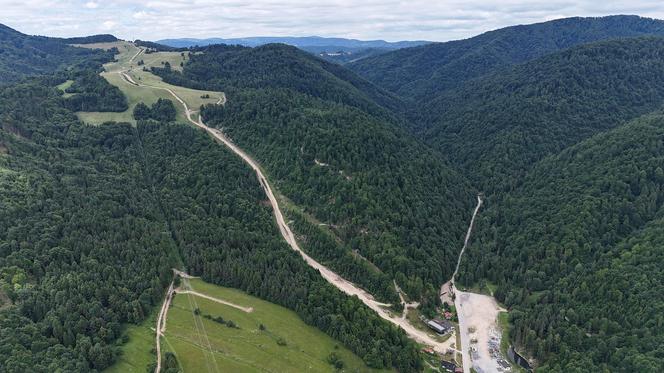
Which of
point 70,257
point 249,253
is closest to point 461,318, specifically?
point 249,253

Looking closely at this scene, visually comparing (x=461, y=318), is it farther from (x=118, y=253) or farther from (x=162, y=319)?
(x=118, y=253)

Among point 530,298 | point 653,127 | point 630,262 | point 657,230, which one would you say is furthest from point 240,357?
point 653,127

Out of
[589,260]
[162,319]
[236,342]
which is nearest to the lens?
[236,342]

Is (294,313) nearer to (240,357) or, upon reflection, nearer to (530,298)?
(240,357)

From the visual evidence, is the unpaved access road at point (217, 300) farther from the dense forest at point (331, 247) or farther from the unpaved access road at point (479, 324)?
the unpaved access road at point (479, 324)

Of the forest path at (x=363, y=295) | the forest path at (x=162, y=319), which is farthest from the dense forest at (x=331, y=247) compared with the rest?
the forest path at (x=363, y=295)

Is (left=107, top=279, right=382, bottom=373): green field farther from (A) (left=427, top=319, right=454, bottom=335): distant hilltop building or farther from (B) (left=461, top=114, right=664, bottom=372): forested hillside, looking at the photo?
(B) (left=461, top=114, right=664, bottom=372): forested hillside

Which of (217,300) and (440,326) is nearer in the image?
(440,326)
